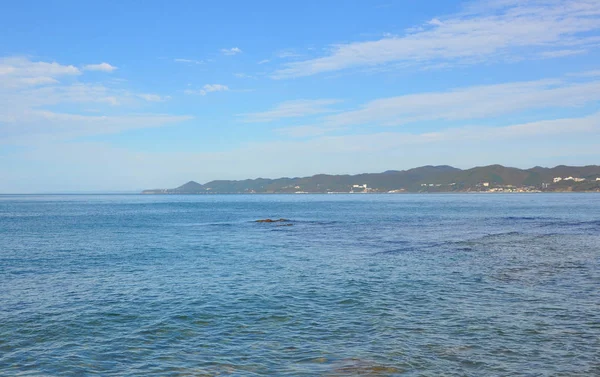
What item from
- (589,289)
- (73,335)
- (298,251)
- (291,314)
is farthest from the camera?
(298,251)

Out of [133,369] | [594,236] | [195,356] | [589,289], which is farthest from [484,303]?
[594,236]

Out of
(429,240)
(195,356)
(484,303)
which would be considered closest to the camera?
(195,356)

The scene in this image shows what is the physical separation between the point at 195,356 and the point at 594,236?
59676 mm

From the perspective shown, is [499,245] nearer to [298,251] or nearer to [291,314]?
[298,251]

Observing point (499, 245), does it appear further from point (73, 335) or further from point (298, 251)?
point (73, 335)

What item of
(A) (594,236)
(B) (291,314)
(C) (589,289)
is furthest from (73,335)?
(A) (594,236)

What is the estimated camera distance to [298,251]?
5019cm

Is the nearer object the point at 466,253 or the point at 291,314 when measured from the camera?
the point at 291,314

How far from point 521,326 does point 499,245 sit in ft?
112

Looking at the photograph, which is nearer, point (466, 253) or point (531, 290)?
point (531, 290)

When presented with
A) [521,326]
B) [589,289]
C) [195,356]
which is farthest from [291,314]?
[589,289]

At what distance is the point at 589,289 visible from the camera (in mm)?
28859

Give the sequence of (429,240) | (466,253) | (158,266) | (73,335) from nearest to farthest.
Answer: (73,335)
(158,266)
(466,253)
(429,240)

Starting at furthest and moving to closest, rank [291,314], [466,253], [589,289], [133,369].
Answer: [466,253], [589,289], [291,314], [133,369]
